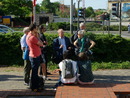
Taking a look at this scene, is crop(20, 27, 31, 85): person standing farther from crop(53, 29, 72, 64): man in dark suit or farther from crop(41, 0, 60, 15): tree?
crop(41, 0, 60, 15): tree

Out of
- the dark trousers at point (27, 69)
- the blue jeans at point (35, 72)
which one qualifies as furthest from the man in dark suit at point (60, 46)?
the blue jeans at point (35, 72)

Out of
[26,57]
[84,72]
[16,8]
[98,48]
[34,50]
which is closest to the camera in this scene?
[34,50]

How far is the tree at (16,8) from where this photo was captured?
62.2m

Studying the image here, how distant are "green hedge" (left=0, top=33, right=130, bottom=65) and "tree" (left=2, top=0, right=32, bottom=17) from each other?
5000cm

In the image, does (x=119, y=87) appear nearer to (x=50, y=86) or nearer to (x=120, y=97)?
(x=120, y=97)

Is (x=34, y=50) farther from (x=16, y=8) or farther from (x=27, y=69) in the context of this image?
(x=16, y=8)

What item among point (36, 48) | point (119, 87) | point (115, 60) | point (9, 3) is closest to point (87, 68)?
point (119, 87)

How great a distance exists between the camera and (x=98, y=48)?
12.6 metres

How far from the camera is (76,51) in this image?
8703 millimetres

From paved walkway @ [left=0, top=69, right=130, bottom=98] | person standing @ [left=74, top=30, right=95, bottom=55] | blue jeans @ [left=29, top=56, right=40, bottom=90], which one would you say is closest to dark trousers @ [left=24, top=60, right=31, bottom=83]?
paved walkway @ [left=0, top=69, right=130, bottom=98]

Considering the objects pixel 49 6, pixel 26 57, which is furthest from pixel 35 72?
pixel 49 6

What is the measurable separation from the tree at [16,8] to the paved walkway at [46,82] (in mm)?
52359

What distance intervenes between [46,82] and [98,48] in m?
4.18

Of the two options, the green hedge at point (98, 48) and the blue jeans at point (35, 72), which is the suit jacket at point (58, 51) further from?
the green hedge at point (98, 48)
